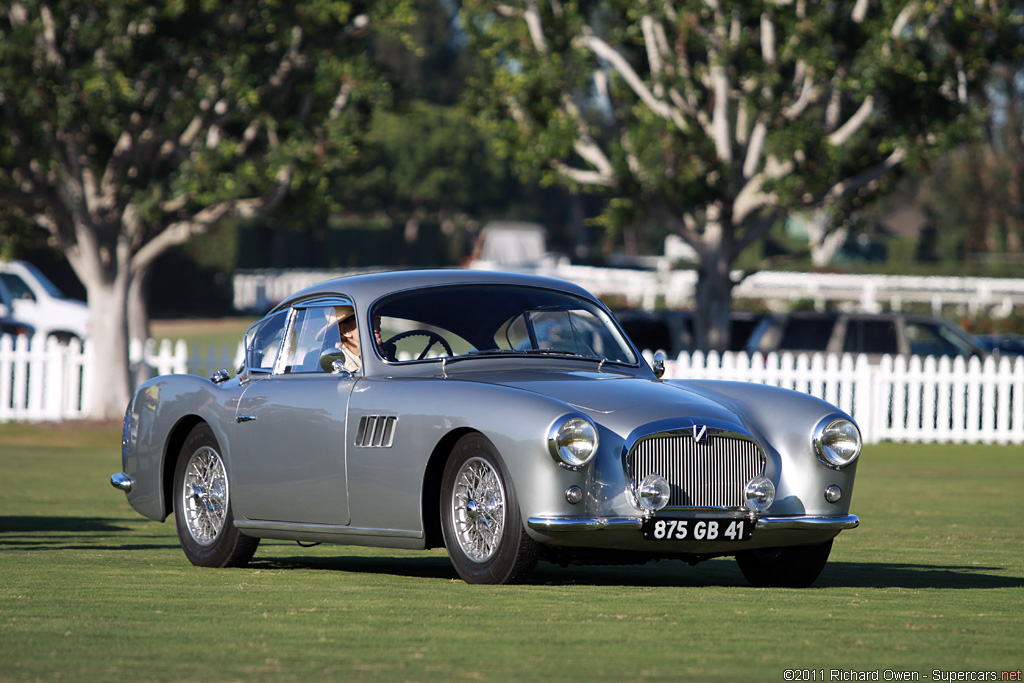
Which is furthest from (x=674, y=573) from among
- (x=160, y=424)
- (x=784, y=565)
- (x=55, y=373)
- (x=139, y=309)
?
(x=139, y=309)

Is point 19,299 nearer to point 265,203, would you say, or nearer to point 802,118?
point 265,203

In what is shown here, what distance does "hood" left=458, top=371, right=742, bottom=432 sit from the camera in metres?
7.39

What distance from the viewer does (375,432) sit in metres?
7.97

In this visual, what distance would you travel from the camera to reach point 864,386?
21625mm

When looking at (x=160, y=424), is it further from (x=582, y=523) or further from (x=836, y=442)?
(x=836, y=442)

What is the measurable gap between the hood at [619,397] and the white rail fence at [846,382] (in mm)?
13381

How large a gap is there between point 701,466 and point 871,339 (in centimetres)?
1635

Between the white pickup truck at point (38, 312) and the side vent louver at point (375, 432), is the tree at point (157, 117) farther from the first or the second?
the side vent louver at point (375, 432)

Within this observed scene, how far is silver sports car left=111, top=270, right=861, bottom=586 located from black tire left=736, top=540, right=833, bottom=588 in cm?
1

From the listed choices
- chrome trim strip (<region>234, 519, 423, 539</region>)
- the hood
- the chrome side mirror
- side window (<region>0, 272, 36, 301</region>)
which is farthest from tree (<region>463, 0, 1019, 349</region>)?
chrome trim strip (<region>234, 519, 423, 539</region>)

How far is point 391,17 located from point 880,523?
12521 millimetres

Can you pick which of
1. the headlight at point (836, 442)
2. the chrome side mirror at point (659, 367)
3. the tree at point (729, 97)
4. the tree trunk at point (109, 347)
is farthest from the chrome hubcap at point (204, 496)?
the tree at point (729, 97)

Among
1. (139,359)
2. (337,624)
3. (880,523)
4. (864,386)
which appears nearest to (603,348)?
(337,624)

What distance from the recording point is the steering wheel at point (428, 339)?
8398mm
